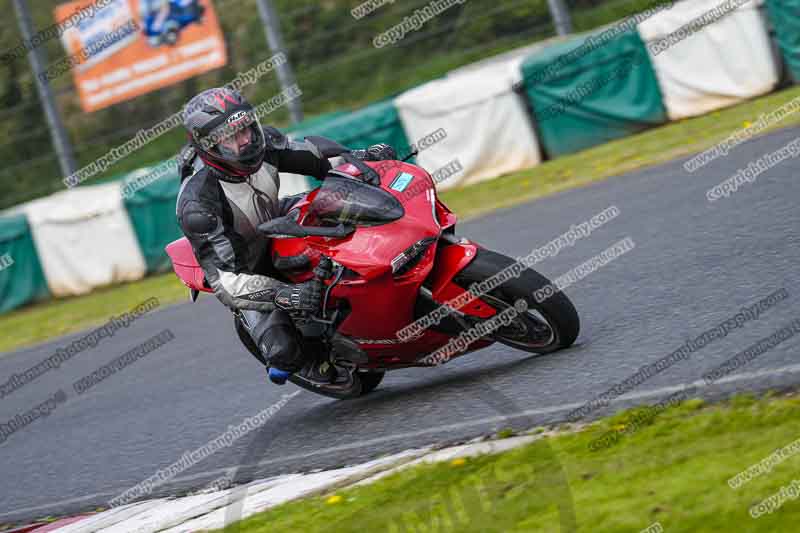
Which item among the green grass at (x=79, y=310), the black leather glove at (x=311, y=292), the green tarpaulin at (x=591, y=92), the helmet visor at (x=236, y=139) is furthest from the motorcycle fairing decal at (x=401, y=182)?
the green tarpaulin at (x=591, y=92)

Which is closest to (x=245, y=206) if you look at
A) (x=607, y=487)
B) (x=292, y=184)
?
(x=607, y=487)

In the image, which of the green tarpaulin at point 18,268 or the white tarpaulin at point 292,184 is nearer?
the white tarpaulin at point 292,184

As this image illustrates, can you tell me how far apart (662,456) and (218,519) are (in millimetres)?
2150

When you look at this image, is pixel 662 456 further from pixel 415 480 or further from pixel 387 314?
pixel 387 314

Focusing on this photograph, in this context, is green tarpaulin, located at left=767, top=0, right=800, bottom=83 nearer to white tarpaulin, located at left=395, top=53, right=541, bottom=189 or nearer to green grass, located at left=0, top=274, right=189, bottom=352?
white tarpaulin, located at left=395, top=53, right=541, bottom=189

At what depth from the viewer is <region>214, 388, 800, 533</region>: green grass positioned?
381cm

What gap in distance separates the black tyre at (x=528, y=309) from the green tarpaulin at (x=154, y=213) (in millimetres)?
9487

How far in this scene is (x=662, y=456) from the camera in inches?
171

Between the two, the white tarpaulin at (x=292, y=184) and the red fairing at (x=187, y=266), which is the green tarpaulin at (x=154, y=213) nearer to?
the white tarpaulin at (x=292, y=184)

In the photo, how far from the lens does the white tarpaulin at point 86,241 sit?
49.6ft

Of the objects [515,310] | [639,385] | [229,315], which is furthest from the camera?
[229,315]

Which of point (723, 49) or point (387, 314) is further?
point (723, 49)

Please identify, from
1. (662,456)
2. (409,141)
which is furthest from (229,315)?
(662,456)

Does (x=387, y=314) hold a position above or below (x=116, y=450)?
above
